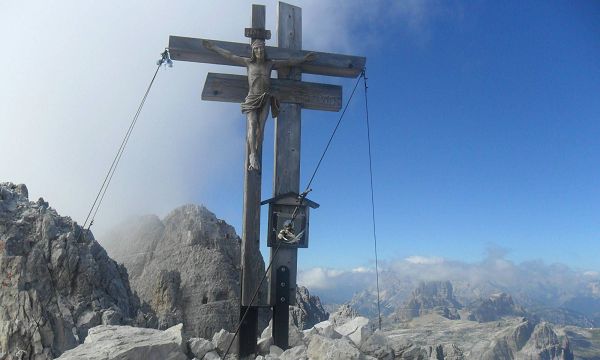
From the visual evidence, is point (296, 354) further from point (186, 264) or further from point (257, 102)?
point (186, 264)

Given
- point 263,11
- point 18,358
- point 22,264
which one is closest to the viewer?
point 263,11

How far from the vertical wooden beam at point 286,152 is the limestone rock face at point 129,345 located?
150cm

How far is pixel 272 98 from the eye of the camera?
738 cm

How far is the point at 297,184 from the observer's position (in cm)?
753

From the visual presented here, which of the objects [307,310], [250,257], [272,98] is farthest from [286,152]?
[307,310]

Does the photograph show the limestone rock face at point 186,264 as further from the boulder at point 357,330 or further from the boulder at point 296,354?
the boulder at point 296,354

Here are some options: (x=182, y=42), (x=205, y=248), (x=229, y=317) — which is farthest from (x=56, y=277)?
(x=182, y=42)

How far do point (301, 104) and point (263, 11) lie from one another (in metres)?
1.65

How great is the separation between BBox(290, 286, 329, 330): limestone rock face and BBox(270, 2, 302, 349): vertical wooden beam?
63.0m

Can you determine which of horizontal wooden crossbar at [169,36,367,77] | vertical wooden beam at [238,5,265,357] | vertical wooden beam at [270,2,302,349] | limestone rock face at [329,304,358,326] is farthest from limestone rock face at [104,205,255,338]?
horizontal wooden crossbar at [169,36,367,77]

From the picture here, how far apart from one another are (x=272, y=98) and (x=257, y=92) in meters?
0.25

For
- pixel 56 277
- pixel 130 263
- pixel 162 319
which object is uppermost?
pixel 130 263

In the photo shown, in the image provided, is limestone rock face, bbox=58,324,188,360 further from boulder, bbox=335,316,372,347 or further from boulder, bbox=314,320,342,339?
boulder, bbox=335,316,372,347

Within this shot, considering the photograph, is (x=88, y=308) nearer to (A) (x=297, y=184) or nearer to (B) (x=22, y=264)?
(B) (x=22, y=264)
